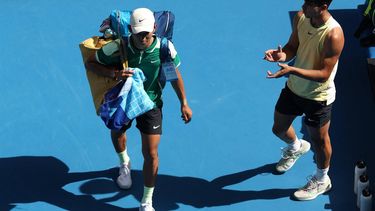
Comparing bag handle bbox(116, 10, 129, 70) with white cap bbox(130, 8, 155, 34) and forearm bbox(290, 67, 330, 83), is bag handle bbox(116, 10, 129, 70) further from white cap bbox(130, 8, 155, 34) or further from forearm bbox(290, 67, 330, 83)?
forearm bbox(290, 67, 330, 83)

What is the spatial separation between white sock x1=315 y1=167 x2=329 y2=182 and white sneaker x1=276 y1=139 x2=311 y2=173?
1.16 feet

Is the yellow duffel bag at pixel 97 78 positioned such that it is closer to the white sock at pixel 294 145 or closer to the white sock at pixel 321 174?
the white sock at pixel 294 145

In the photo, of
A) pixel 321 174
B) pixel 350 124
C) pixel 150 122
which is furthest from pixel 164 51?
pixel 350 124

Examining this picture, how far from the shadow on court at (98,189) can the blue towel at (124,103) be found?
42.5 inches

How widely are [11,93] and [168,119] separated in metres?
1.85

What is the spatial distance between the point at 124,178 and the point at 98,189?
0.28 m

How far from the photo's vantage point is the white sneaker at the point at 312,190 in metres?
5.82

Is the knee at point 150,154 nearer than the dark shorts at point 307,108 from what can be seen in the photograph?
No

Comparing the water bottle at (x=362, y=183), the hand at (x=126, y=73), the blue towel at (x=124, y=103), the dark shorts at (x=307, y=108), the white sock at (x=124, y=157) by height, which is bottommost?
the water bottle at (x=362, y=183)

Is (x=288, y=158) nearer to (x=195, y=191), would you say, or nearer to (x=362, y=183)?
(x=362, y=183)

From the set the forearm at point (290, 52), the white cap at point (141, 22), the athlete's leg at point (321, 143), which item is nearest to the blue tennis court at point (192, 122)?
the athlete's leg at point (321, 143)

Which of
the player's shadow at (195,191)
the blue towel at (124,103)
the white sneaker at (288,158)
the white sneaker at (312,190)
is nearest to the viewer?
the blue towel at (124,103)

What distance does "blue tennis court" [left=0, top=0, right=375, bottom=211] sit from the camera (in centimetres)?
603

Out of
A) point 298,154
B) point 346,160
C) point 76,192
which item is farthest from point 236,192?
point 76,192
